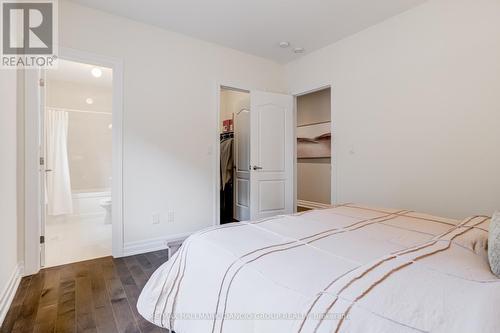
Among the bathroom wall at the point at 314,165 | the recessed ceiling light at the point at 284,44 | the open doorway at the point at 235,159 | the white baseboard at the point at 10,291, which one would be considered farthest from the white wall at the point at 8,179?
the bathroom wall at the point at 314,165

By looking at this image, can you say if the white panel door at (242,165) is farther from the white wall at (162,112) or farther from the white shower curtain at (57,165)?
the white shower curtain at (57,165)

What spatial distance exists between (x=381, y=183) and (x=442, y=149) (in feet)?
2.23

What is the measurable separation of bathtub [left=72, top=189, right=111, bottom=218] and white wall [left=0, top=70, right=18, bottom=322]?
9.53ft

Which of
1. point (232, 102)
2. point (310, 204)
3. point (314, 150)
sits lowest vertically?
point (310, 204)

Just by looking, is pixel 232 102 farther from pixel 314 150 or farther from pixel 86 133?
pixel 86 133

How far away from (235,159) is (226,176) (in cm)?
35

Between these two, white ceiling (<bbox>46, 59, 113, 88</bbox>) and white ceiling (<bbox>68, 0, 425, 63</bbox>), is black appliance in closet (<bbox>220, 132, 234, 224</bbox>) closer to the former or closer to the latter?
white ceiling (<bbox>68, 0, 425, 63</bbox>)

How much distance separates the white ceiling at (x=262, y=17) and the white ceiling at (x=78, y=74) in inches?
72.4

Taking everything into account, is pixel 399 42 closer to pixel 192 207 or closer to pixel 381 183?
pixel 381 183

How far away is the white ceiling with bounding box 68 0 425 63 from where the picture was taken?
2.54 metres

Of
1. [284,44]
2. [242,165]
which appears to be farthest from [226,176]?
[284,44]

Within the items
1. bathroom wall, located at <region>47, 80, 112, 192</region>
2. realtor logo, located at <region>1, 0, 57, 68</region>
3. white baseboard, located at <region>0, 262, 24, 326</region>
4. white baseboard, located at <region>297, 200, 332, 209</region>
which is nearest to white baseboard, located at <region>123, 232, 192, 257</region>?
white baseboard, located at <region>0, 262, 24, 326</region>

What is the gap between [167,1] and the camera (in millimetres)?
2504

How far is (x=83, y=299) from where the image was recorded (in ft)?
6.20
